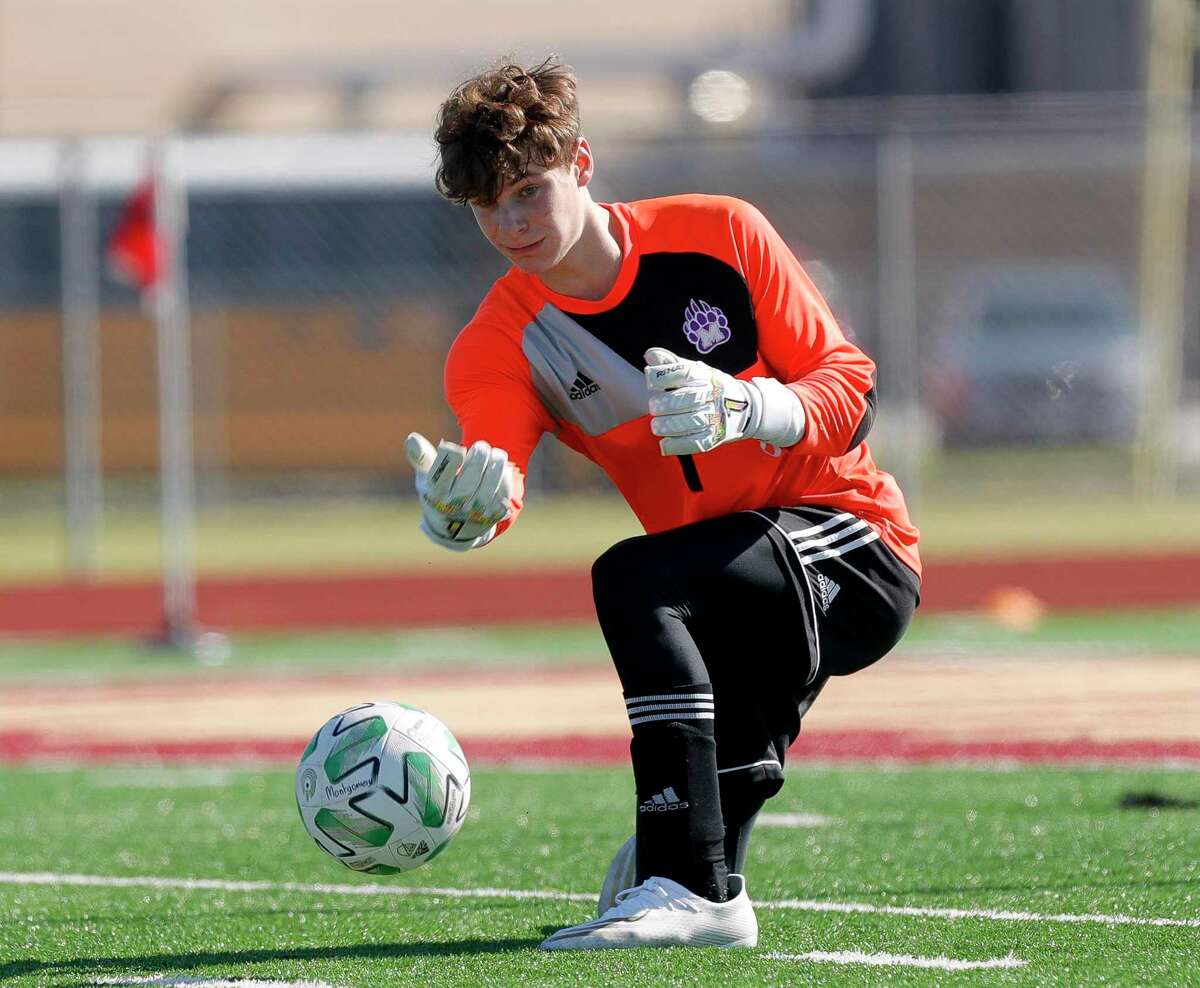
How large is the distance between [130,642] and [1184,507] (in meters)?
7.14

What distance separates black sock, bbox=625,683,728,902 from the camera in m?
3.74

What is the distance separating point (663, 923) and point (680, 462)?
3.00ft

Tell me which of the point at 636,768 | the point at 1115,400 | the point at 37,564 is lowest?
the point at 37,564

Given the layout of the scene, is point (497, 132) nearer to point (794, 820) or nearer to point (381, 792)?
point (381, 792)

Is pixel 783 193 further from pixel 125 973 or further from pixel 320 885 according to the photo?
pixel 125 973

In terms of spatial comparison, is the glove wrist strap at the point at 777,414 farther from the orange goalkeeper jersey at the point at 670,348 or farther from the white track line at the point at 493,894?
the white track line at the point at 493,894

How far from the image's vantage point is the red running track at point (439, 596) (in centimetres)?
1111

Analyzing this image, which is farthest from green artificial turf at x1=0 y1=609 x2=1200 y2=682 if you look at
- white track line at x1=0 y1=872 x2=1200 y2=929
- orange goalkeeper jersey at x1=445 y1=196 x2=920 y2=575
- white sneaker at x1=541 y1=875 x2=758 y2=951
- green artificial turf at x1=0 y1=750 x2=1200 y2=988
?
white sneaker at x1=541 y1=875 x2=758 y2=951

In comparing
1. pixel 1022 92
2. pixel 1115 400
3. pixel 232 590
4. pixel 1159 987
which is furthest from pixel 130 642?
pixel 1022 92

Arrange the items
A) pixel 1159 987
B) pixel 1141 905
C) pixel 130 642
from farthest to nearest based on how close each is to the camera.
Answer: pixel 130 642, pixel 1141 905, pixel 1159 987

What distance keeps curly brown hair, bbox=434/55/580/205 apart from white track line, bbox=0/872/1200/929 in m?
1.62

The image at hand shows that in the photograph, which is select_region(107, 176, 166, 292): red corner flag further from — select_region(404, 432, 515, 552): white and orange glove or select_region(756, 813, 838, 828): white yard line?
select_region(404, 432, 515, 552): white and orange glove

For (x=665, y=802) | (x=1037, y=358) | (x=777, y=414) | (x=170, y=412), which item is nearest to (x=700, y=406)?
(x=777, y=414)

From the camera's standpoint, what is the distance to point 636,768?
381cm
